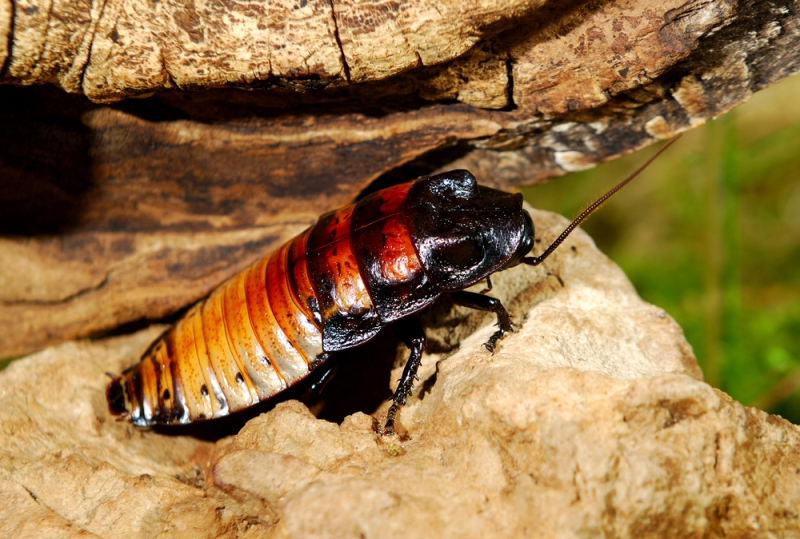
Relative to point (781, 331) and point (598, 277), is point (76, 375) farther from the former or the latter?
point (781, 331)

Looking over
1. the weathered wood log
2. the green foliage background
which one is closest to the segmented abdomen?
the weathered wood log

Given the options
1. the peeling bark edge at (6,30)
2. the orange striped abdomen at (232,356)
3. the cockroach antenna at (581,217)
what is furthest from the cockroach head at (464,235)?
the peeling bark edge at (6,30)

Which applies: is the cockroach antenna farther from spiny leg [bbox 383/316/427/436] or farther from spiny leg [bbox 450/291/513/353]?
spiny leg [bbox 383/316/427/436]

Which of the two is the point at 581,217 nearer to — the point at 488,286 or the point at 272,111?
the point at 488,286

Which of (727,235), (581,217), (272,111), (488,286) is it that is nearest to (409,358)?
(488,286)

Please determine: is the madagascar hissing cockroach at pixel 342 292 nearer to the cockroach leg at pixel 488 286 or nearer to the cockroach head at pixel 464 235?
the cockroach head at pixel 464 235

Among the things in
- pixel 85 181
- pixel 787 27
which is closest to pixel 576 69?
pixel 787 27
